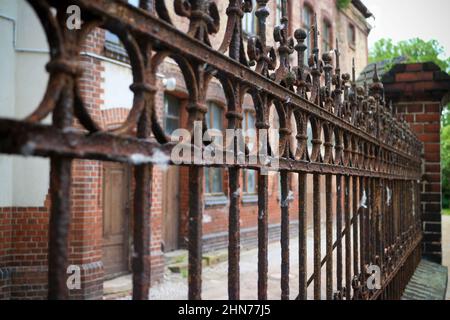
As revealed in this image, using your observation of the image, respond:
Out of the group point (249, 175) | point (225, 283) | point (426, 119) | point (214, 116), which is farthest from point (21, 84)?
point (249, 175)

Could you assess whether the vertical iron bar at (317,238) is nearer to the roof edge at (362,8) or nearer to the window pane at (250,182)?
the window pane at (250,182)

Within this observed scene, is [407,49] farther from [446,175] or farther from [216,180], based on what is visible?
[216,180]

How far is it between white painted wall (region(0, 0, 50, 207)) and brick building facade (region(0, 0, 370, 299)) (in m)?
0.19

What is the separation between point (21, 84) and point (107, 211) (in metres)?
2.47

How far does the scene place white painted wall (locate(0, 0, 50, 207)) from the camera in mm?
5297

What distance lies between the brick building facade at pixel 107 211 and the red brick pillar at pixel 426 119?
1.98 m

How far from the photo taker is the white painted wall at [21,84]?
5.30 m

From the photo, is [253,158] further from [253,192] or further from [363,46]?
[363,46]

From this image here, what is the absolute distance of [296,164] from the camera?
1.50 meters

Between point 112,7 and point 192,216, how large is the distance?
0.52m

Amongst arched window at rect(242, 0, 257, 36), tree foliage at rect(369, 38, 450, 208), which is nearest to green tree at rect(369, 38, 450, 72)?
tree foliage at rect(369, 38, 450, 208)

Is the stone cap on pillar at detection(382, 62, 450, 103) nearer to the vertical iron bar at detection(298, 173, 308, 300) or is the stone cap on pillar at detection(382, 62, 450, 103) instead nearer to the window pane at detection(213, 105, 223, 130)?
the window pane at detection(213, 105, 223, 130)

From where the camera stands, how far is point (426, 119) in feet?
18.9

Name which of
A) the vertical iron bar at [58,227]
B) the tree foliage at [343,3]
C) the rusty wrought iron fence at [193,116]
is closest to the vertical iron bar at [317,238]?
the rusty wrought iron fence at [193,116]
